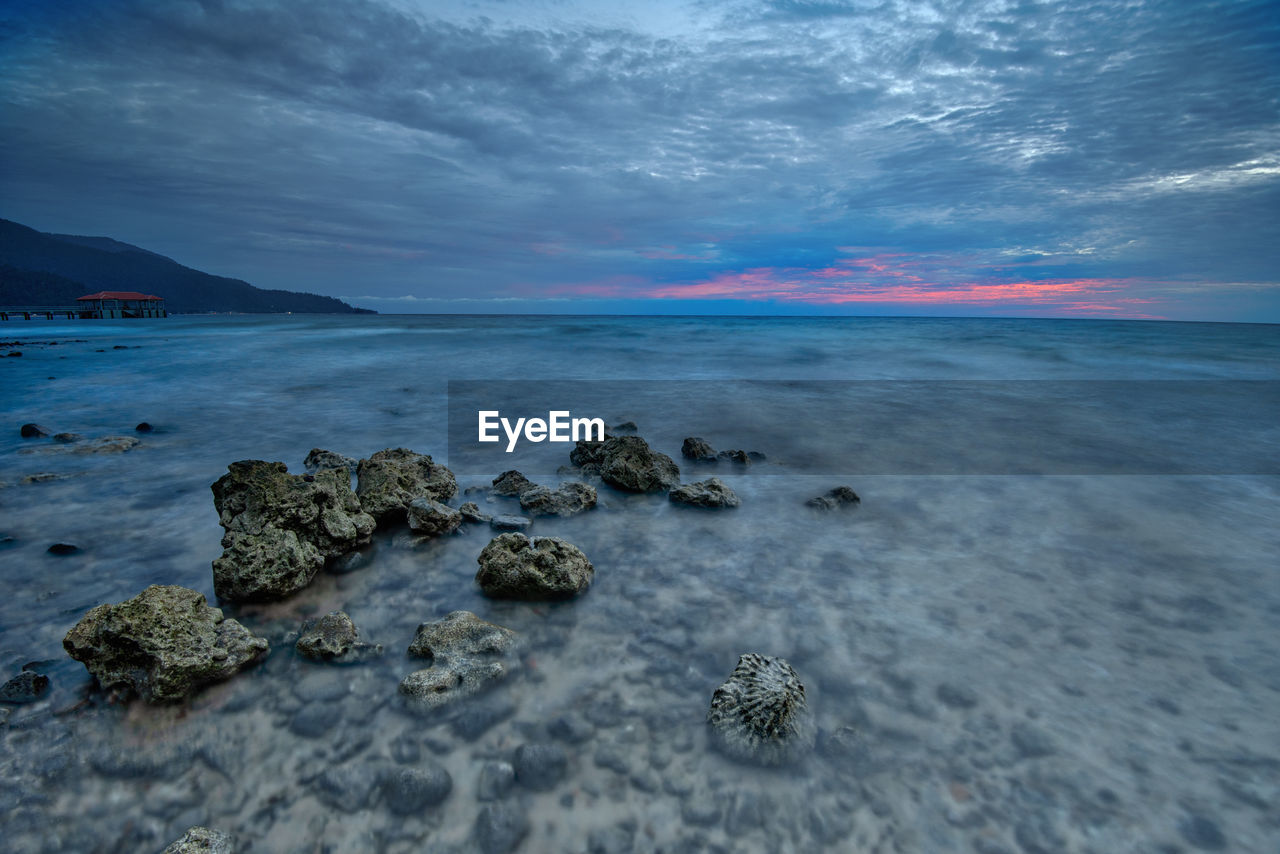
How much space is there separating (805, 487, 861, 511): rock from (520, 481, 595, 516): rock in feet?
7.24

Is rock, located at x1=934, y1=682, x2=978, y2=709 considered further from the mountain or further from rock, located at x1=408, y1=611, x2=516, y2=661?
the mountain

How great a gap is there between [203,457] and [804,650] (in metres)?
7.77

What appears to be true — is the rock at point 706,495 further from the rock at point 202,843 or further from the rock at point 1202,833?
the rock at point 202,843

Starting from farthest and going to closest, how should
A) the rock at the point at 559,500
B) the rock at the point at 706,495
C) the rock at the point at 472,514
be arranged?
1. the rock at the point at 706,495
2. the rock at the point at 559,500
3. the rock at the point at 472,514

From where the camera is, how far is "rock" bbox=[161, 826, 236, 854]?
2066 millimetres

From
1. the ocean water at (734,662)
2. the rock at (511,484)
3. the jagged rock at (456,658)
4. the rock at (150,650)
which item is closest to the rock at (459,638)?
the jagged rock at (456,658)

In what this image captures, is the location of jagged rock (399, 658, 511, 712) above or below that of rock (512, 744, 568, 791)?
above

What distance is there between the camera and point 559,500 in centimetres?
546

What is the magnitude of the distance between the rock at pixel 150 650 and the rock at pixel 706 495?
3691 mm

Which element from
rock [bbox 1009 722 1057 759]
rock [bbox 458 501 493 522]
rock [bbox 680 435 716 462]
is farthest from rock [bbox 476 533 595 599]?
rock [bbox 680 435 716 462]

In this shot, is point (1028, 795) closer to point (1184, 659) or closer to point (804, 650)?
point (804, 650)

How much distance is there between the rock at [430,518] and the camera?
15.5 feet

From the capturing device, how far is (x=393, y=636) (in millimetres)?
3428

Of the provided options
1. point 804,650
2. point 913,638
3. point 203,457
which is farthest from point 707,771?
point 203,457
